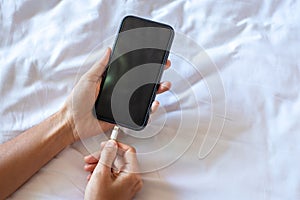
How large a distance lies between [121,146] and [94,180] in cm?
8

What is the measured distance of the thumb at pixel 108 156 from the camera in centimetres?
67

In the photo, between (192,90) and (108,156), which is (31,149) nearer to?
(108,156)

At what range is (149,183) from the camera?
689mm

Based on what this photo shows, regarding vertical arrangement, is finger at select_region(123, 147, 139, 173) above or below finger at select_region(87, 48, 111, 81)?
below

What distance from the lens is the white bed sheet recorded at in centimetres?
69

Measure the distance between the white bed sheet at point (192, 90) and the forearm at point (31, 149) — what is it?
16 millimetres

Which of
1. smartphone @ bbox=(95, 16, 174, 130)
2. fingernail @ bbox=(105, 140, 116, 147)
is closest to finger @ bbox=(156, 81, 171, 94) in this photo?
smartphone @ bbox=(95, 16, 174, 130)

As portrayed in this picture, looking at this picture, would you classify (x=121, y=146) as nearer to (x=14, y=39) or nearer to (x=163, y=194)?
(x=163, y=194)

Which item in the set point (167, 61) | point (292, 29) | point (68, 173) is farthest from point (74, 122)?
point (292, 29)

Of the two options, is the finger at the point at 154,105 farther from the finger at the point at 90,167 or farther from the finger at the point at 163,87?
the finger at the point at 90,167

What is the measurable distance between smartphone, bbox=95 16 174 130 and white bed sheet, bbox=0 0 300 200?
1.6 inches

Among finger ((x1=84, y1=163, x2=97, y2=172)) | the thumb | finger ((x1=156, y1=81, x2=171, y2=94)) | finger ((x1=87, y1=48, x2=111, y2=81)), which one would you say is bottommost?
finger ((x1=84, y1=163, x2=97, y2=172))

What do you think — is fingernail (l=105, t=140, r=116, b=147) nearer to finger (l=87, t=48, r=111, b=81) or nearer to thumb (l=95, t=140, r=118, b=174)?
thumb (l=95, t=140, r=118, b=174)

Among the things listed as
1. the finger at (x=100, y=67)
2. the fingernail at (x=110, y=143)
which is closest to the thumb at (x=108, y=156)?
the fingernail at (x=110, y=143)
